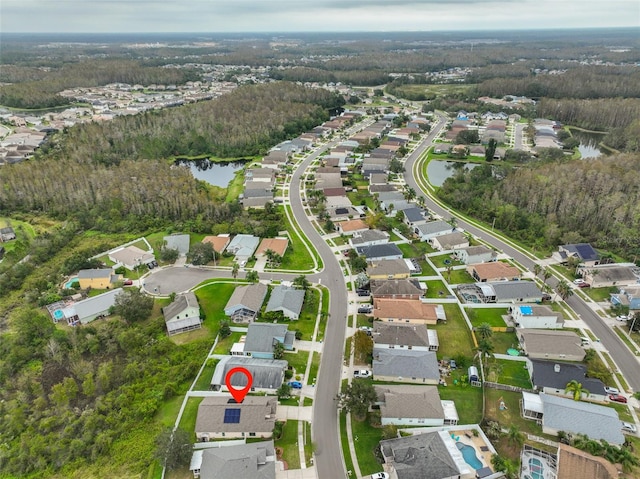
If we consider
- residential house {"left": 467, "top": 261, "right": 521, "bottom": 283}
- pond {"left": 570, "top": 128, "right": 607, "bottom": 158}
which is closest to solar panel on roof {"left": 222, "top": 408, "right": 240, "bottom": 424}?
residential house {"left": 467, "top": 261, "right": 521, "bottom": 283}

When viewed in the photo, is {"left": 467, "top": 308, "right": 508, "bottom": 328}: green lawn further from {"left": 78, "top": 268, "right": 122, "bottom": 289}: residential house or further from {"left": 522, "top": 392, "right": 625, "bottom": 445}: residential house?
{"left": 78, "top": 268, "right": 122, "bottom": 289}: residential house

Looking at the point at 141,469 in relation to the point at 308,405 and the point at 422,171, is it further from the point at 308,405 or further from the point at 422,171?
the point at 422,171

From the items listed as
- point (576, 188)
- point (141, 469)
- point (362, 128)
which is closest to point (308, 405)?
point (141, 469)

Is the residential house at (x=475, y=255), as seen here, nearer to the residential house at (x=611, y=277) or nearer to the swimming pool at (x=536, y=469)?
the residential house at (x=611, y=277)

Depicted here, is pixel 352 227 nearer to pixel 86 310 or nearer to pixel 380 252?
pixel 380 252

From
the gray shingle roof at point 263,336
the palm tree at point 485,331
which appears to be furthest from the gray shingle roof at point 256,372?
the palm tree at point 485,331

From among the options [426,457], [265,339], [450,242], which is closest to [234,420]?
[265,339]

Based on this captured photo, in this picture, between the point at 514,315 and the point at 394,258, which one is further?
the point at 394,258
